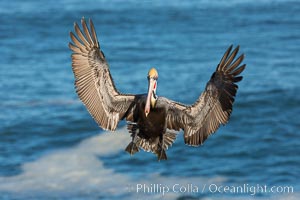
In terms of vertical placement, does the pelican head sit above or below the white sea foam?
above

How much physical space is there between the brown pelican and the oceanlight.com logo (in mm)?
7350

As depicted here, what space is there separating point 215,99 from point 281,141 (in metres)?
11.9

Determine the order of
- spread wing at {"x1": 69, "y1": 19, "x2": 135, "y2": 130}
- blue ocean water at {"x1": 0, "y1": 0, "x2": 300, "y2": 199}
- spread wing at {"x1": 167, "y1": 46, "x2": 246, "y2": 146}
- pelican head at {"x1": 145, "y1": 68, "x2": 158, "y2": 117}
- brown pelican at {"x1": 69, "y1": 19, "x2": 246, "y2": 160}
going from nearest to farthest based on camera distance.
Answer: pelican head at {"x1": 145, "y1": 68, "x2": 158, "y2": 117}
spread wing at {"x1": 167, "y1": 46, "x2": 246, "y2": 146}
brown pelican at {"x1": 69, "y1": 19, "x2": 246, "y2": 160}
spread wing at {"x1": 69, "y1": 19, "x2": 135, "y2": 130}
blue ocean water at {"x1": 0, "y1": 0, "x2": 300, "y2": 199}

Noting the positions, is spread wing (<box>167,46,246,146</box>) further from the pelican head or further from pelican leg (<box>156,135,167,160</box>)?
the pelican head

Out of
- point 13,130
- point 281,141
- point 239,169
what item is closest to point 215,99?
point 239,169

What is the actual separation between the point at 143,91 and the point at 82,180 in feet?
16.7

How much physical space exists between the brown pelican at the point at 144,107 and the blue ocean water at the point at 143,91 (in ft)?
23.6

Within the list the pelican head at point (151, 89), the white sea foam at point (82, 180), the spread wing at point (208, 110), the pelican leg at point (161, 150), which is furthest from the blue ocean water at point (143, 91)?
the pelican head at point (151, 89)

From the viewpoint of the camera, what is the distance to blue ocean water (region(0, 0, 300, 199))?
21.1 metres

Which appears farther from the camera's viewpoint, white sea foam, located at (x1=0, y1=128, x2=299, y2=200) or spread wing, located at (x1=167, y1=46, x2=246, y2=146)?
white sea foam, located at (x1=0, y1=128, x2=299, y2=200)

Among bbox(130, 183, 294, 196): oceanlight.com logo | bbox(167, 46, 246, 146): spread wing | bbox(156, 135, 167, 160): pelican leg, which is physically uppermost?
bbox(167, 46, 246, 146): spread wing

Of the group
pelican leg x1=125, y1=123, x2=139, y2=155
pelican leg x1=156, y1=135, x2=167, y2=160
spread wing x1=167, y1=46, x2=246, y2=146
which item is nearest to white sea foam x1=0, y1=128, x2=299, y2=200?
spread wing x1=167, y1=46, x2=246, y2=146

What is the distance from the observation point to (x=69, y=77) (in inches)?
1109

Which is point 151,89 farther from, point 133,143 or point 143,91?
point 143,91
